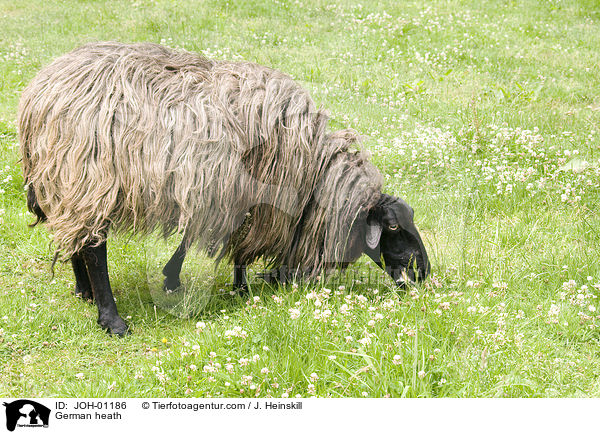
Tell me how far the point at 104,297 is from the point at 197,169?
3.92 ft

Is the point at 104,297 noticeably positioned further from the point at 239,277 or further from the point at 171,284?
the point at 239,277

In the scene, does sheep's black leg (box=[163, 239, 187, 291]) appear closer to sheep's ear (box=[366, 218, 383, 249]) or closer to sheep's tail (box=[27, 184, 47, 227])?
sheep's tail (box=[27, 184, 47, 227])

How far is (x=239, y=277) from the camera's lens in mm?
4996

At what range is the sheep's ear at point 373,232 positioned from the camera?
448 centimetres

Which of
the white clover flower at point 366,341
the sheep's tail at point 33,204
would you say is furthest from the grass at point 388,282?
the sheep's tail at point 33,204

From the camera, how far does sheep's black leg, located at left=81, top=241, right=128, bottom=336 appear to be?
14.5 ft

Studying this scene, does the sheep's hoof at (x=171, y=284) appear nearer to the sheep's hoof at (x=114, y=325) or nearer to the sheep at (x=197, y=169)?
the sheep at (x=197, y=169)

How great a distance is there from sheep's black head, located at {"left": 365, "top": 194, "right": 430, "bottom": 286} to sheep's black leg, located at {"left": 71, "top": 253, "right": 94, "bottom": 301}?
215 cm

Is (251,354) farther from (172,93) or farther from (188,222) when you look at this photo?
(172,93)

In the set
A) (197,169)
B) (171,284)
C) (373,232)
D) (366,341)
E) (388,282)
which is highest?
(197,169)

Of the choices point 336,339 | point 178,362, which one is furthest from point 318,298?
point 178,362

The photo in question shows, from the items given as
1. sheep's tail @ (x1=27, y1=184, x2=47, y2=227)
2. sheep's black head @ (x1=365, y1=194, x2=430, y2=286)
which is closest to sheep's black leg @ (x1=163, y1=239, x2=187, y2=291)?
sheep's tail @ (x1=27, y1=184, x2=47, y2=227)
